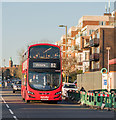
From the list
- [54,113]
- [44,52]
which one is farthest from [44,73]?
[54,113]

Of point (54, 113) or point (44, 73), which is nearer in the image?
point (54, 113)

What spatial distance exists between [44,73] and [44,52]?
5.21 feet

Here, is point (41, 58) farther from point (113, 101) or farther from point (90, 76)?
point (90, 76)

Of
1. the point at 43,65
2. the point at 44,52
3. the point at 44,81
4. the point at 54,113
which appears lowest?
the point at 54,113

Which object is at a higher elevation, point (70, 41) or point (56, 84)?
point (70, 41)

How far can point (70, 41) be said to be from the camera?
13812 cm

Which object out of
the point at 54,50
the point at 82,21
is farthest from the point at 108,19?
the point at 54,50

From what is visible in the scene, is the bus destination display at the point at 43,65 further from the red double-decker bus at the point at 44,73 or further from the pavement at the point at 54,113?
the pavement at the point at 54,113

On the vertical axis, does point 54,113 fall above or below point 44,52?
below

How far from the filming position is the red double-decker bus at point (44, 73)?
3234 cm

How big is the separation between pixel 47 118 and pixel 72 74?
73.7 m

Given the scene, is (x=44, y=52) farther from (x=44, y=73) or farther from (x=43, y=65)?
(x=44, y=73)

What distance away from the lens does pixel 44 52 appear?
3244cm

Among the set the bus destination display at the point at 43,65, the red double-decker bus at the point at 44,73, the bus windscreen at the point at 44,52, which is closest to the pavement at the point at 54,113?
the red double-decker bus at the point at 44,73
